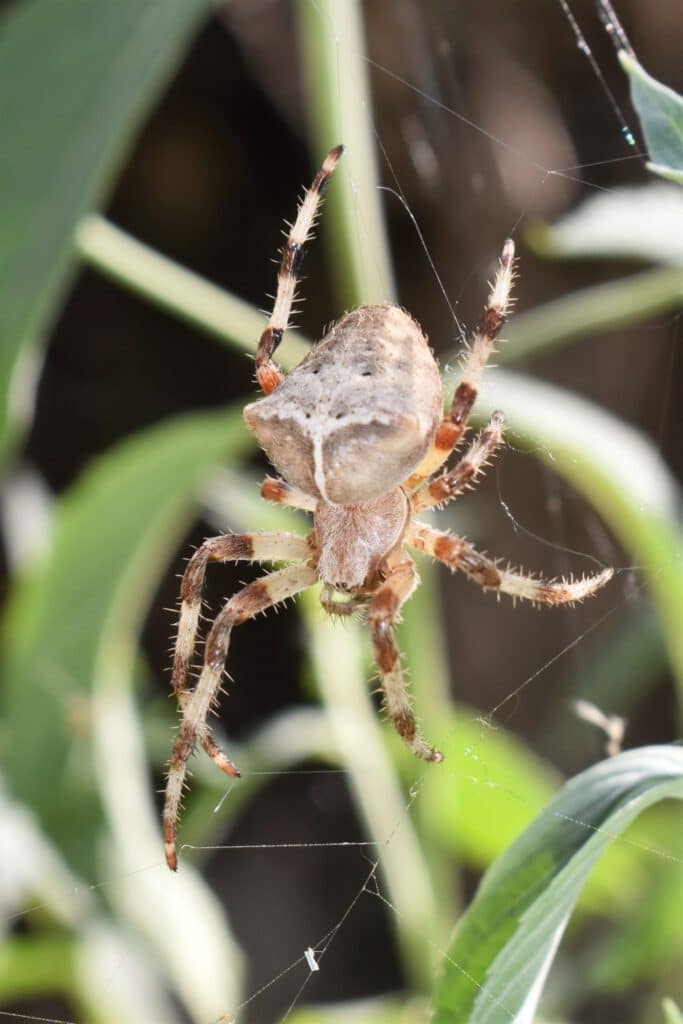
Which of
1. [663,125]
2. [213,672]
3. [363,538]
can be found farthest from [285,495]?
[663,125]

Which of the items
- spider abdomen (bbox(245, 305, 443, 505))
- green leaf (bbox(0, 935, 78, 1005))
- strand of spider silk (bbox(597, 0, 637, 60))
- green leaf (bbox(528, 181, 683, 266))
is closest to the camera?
strand of spider silk (bbox(597, 0, 637, 60))

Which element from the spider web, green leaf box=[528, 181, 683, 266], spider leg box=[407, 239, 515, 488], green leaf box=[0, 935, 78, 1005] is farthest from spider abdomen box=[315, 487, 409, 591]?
the spider web

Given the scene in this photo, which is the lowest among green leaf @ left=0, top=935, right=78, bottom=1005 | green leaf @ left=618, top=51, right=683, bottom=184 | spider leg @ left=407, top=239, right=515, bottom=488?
green leaf @ left=0, top=935, right=78, bottom=1005

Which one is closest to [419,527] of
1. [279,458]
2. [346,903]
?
[279,458]

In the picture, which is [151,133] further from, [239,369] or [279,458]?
[279,458]

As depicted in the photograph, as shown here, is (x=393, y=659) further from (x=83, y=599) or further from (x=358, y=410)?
(x=83, y=599)

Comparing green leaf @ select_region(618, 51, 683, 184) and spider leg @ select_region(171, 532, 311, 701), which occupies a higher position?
green leaf @ select_region(618, 51, 683, 184)

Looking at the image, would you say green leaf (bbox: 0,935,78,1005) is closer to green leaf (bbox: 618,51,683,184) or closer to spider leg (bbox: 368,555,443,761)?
spider leg (bbox: 368,555,443,761)
